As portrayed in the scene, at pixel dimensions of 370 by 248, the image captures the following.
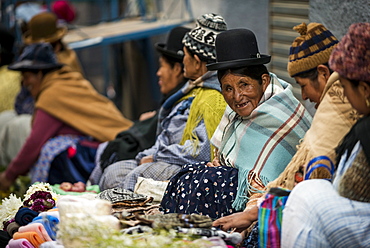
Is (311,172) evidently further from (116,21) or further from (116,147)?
(116,21)

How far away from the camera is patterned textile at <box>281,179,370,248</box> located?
3.20 m

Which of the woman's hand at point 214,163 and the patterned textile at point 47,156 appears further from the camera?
the patterned textile at point 47,156

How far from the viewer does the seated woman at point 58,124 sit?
6773mm

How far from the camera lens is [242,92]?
4.18 m

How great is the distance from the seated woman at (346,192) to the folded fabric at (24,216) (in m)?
1.79

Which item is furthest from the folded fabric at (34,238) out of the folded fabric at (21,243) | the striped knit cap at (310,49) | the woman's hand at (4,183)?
the woman's hand at (4,183)

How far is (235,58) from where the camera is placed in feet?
13.7

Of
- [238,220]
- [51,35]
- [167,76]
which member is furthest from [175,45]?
[51,35]

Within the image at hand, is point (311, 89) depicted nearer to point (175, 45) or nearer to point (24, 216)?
point (175, 45)

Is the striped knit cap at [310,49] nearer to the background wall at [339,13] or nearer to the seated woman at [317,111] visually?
the seated woman at [317,111]

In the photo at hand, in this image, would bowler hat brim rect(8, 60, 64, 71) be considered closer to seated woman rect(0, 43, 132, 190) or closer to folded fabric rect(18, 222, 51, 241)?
seated woman rect(0, 43, 132, 190)

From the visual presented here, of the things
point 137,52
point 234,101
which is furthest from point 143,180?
point 137,52

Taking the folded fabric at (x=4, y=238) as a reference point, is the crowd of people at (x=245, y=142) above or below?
above

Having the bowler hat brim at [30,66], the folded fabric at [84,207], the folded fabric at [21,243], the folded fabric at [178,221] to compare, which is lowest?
the folded fabric at [21,243]
